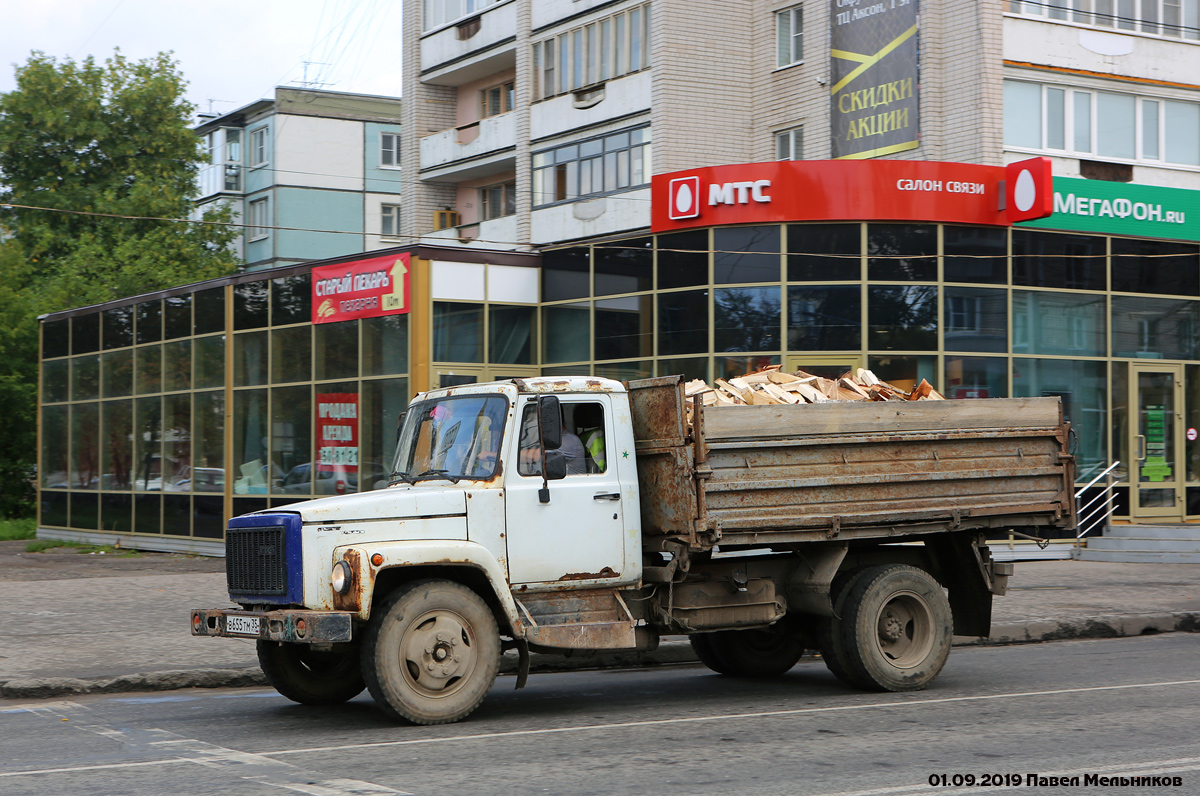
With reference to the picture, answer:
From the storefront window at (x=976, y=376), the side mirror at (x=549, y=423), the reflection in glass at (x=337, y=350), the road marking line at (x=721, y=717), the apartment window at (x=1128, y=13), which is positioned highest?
the apartment window at (x=1128, y=13)

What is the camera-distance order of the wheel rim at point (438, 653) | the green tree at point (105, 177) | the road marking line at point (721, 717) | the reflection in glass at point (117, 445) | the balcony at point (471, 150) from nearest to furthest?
the road marking line at point (721, 717) < the wheel rim at point (438, 653) < the reflection in glass at point (117, 445) < the balcony at point (471, 150) < the green tree at point (105, 177)

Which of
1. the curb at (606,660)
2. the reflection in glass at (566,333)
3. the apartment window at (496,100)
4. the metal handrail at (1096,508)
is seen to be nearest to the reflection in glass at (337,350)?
the reflection in glass at (566,333)

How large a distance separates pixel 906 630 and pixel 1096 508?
1494cm

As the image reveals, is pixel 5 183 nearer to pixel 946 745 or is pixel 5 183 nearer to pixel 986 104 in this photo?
pixel 986 104

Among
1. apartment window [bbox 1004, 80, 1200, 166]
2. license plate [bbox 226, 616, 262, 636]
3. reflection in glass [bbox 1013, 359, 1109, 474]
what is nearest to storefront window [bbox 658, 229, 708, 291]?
reflection in glass [bbox 1013, 359, 1109, 474]

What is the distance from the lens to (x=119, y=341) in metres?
29.5

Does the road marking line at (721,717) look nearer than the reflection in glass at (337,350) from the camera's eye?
Yes

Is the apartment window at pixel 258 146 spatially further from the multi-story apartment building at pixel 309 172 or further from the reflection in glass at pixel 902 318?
the reflection in glass at pixel 902 318

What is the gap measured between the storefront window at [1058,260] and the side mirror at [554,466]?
1546cm

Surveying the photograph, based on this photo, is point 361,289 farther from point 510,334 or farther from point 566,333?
point 566,333

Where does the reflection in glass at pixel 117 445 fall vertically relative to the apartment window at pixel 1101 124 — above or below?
below

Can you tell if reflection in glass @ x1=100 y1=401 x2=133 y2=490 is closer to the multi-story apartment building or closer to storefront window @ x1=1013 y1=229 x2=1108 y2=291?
storefront window @ x1=1013 y1=229 x2=1108 y2=291

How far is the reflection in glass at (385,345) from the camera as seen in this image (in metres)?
23.0

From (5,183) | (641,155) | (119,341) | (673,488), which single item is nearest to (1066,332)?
(641,155)
